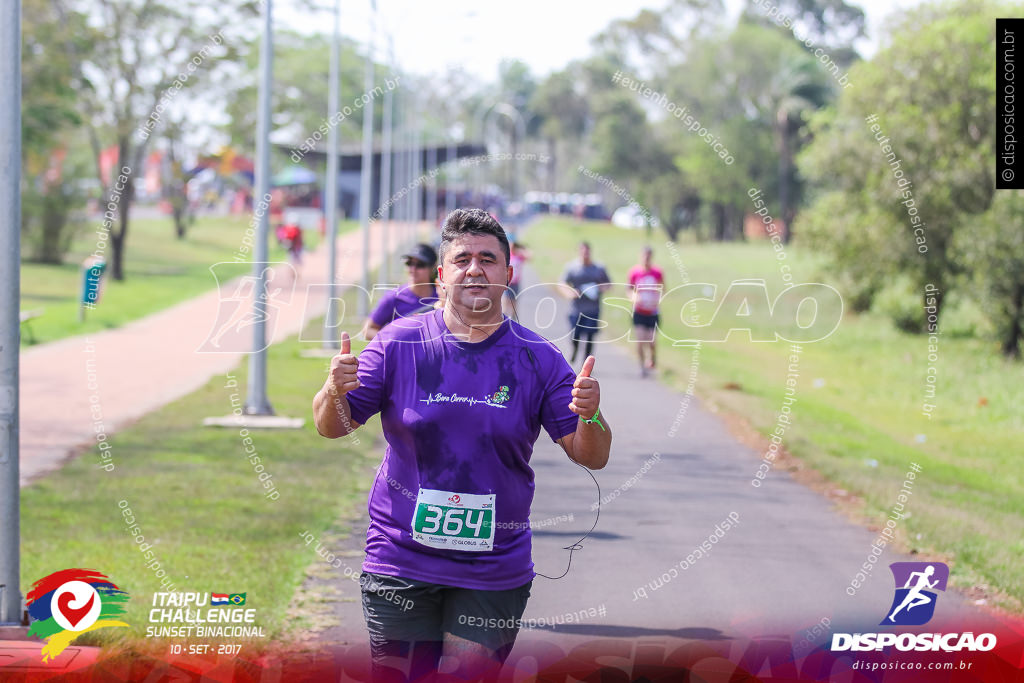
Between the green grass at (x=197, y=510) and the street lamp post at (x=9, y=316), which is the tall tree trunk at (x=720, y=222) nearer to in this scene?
the green grass at (x=197, y=510)

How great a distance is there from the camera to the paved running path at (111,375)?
11386 mm

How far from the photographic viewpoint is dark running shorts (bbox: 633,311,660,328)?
1524cm

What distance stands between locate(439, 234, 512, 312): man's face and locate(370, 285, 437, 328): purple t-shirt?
14.1 ft

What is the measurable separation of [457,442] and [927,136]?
68.8ft

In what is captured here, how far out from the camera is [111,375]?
1645 centimetres

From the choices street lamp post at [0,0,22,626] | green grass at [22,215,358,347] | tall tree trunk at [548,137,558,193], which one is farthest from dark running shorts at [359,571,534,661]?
tall tree trunk at [548,137,558,193]

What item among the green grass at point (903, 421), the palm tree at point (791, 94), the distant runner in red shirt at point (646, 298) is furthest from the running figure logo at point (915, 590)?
the palm tree at point (791, 94)

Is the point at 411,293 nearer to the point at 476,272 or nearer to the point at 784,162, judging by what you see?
the point at 476,272

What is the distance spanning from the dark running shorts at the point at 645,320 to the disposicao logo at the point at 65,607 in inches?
403

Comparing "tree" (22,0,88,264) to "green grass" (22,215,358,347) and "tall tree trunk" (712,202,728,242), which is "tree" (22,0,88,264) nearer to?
"green grass" (22,215,358,347)

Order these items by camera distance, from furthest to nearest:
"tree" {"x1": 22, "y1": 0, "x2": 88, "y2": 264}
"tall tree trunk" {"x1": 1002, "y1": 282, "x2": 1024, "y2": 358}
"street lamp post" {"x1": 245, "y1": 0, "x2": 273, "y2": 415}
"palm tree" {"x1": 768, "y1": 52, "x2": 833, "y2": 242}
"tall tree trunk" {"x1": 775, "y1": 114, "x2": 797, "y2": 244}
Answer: "tall tree trunk" {"x1": 775, "y1": 114, "x2": 797, "y2": 244} → "palm tree" {"x1": 768, "y1": 52, "x2": 833, "y2": 242} → "tree" {"x1": 22, "y1": 0, "x2": 88, "y2": 264} → "tall tree trunk" {"x1": 1002, "y1": 282, "x2": 1024, "y2": 358} → "street lamp post" {"x1": 245, "y1": 0, "x2": 273, "y2": 415}

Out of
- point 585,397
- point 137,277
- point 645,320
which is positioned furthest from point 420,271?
point 137,277

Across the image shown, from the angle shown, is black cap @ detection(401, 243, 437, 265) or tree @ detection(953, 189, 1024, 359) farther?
tree @ detection(953, 189, 1024, 359)

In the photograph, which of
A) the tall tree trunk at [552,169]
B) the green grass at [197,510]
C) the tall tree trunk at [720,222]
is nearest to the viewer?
the green grass at [197,510]
